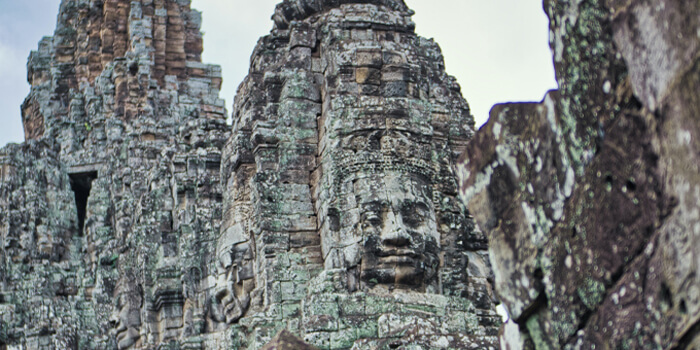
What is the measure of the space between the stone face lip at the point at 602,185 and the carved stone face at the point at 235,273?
984 centimetres

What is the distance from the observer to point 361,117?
44.0ft

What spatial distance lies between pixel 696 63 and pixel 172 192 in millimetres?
19541

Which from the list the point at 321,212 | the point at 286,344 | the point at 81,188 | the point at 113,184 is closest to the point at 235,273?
the point at 321,212

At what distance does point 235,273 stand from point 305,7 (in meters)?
3.96

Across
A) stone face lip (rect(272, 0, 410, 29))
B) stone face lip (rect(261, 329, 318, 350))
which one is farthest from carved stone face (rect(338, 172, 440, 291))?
stone face lip (rect(261, 329, 318, 350))

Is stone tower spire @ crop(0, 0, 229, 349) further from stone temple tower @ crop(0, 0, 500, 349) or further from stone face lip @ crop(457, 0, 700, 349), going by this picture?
stone face lip @ crop(457, 0, 700, 349)

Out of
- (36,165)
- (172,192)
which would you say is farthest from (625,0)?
(36,165)

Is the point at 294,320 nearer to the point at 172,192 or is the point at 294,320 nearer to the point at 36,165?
the point at 172,192

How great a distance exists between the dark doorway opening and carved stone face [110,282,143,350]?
13654 millimetres

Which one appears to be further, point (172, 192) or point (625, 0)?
point (172, 192)

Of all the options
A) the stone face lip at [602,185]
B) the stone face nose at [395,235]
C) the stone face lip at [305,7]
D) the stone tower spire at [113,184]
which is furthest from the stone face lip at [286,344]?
the stone tower spire at [113,184]

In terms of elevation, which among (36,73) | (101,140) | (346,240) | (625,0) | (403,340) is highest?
(36,73)

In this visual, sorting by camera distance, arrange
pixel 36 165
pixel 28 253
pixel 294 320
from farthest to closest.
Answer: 1. pixel 36 165
2. pixel 28 253
3. pixel 294 320

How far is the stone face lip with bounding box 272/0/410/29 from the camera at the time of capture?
15.0 metres
